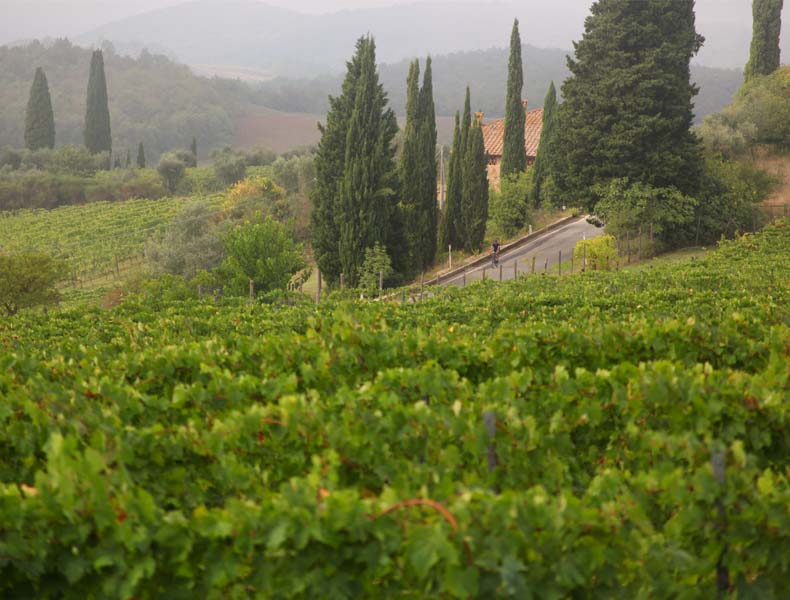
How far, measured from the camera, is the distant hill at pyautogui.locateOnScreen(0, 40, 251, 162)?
4611 inches

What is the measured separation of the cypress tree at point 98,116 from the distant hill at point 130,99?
113ft

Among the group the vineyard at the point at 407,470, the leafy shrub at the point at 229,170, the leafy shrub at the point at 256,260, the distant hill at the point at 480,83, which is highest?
the distant hill at the point at 480,83

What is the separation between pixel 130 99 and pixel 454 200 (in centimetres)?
10458

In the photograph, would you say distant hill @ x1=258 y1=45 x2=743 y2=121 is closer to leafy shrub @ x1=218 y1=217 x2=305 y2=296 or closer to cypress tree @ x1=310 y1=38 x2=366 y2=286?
cypress tree @ x1=310 y1=38 x2=366 y2=286

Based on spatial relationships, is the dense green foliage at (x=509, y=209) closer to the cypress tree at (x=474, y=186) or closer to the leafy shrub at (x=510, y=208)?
the leafy shrub at (x=510, y=208)

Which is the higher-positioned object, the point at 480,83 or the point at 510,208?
the point at 480,83

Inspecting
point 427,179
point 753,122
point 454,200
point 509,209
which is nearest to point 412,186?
point 427,179

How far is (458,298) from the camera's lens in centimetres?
1731

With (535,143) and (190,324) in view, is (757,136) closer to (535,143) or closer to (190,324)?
(535,143)

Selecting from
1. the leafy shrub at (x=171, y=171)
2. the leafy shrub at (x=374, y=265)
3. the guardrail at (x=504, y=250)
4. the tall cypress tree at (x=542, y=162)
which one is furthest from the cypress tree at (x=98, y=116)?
the leafy shrub at (x=374, y=265)

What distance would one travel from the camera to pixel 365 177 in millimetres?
31625

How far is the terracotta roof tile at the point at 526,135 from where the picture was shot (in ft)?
179

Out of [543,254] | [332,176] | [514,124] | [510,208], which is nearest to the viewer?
[332,176]

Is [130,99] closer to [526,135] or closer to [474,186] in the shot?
[526,135]
